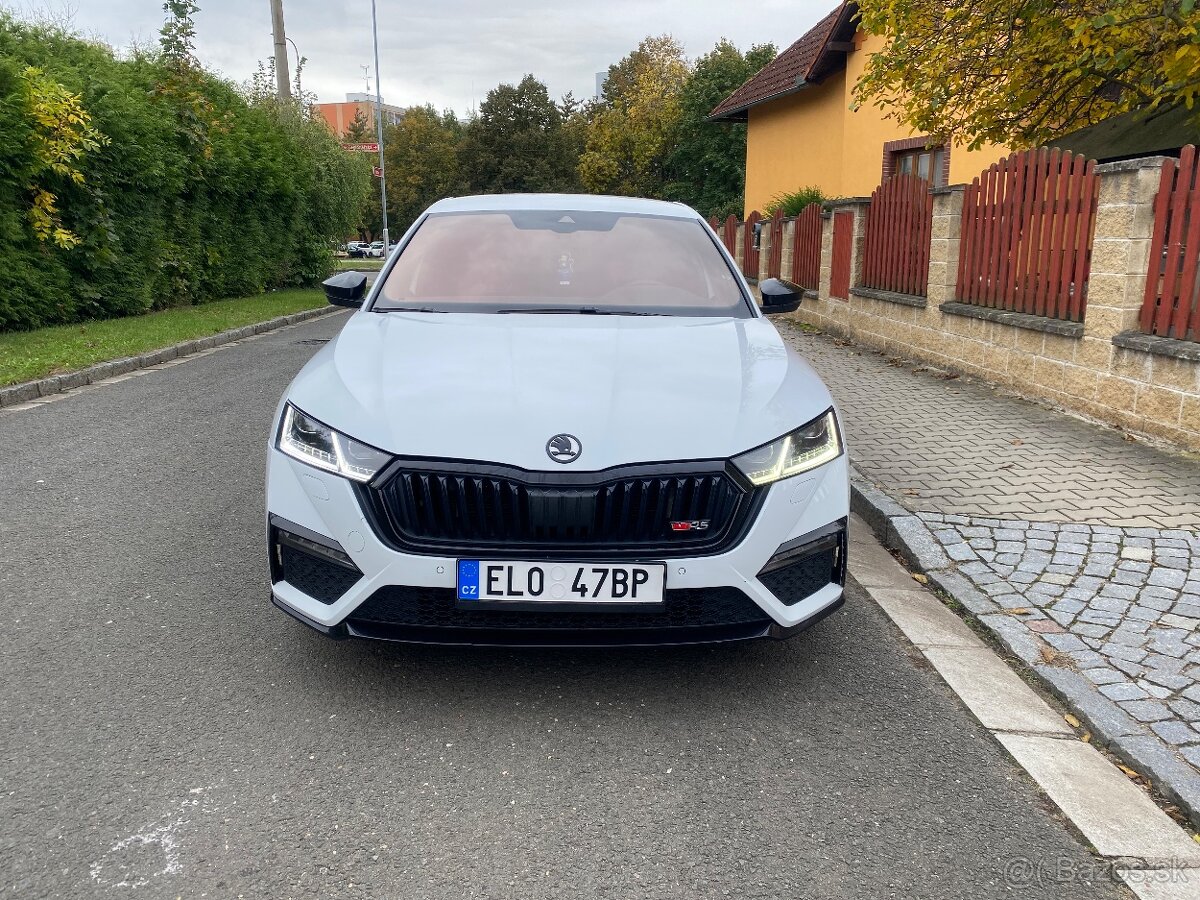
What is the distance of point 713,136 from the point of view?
5088 cm

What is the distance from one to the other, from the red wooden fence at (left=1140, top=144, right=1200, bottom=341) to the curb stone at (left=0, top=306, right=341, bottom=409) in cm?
897

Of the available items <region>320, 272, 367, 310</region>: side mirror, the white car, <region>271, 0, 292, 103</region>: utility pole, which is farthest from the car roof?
<region>271, 0, 292, 103</region>: utility pole

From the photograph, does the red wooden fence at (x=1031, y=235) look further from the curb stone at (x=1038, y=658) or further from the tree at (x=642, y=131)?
the tree at (x=642, y=131)

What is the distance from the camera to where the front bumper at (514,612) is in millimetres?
3014

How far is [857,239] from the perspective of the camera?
12.9m

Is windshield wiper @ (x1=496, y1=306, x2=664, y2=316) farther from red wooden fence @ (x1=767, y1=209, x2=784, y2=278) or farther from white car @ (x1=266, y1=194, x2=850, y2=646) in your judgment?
red wooden fence @ (x1=767, y1=209, x2=784, y2=278)

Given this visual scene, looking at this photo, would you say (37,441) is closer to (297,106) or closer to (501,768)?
(501,768)

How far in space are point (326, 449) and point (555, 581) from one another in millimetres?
849

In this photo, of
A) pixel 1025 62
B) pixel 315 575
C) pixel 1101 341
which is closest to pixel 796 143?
pixel 1025 62

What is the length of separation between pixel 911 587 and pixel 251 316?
14.0m

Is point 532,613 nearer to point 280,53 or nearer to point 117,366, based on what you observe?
point 117,366

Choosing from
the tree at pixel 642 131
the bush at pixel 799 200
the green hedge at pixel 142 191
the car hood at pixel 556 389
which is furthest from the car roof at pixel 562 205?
the tree at pixel 642 131

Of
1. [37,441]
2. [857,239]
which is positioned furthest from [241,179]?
[37,441]

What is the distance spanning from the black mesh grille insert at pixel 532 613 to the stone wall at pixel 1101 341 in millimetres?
4775
